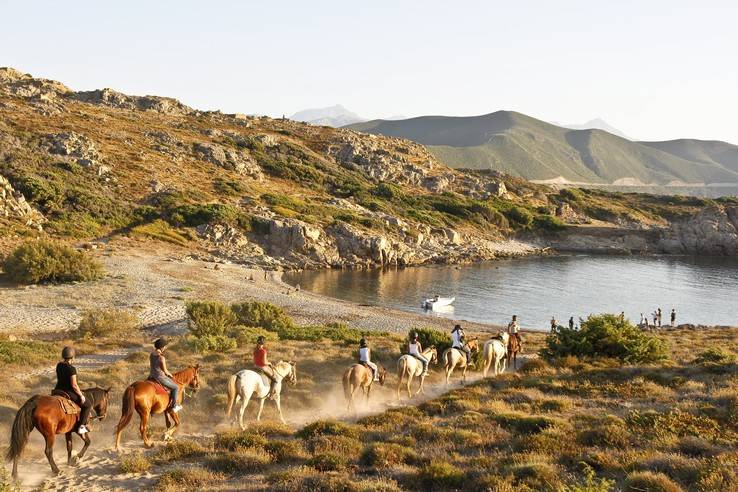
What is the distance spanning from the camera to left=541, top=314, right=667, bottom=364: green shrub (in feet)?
73.6

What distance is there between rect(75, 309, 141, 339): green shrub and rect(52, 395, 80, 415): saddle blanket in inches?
640

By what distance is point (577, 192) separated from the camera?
469ft

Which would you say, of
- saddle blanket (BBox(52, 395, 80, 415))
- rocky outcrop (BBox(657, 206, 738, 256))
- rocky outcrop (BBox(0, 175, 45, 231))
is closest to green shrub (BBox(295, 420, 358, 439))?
saddle blanket (BBox(52, 395, 80, 415))

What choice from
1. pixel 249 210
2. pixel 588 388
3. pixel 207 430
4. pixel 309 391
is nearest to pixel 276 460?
pixel 207 430

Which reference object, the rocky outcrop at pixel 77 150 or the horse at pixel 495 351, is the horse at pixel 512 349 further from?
the rocky outcrop at pixel 77 150

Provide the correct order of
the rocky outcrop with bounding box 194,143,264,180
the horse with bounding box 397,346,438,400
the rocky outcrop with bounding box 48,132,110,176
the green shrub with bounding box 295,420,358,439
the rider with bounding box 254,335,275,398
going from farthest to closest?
the rocky outcrop with bounding box 194,143,264,180 < the rocky outcrop with bounding box 48,132,110,176 < the horse with bounding box 397,346,438,400 < the rider with bounding box 254,335,275,398 < the green shrub with bounding box 295,420,358,439

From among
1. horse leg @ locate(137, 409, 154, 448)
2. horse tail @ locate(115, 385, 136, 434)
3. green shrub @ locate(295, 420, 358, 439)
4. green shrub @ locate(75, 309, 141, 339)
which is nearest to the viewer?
horse tail @ locate(115, 385, 136, 434)

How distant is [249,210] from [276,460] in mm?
69037

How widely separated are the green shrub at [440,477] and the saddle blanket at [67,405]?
7535 millimetres

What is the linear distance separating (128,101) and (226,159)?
4640 cm

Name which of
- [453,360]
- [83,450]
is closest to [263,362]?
[83,450]

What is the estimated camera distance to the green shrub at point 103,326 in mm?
26000

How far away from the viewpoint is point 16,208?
5319 centimetres

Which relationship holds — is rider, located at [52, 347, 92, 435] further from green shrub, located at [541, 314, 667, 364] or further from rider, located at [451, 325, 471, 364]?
green shrub, located at [541, 314, 667, 364]
